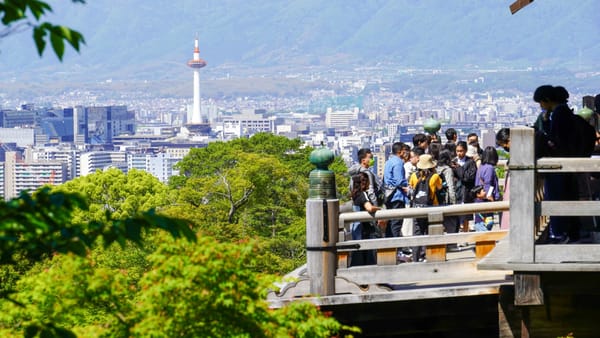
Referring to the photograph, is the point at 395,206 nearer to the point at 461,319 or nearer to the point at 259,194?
the point at 461,319

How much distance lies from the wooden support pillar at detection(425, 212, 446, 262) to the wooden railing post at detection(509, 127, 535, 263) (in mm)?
2071

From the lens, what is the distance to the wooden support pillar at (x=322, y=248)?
9.34 m

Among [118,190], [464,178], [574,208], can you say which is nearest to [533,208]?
[574,208]

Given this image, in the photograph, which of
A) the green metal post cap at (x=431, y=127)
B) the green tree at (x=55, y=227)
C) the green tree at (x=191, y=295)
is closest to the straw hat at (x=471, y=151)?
the green metal post cap at (x=431, y=127)

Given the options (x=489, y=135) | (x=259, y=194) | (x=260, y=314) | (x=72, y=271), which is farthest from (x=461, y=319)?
(x=259, y=194)

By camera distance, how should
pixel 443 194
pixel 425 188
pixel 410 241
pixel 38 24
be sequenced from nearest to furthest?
1. pixel 38 24
2. pixel 410 241
3. pixel 425 188
4. pixel 443 194

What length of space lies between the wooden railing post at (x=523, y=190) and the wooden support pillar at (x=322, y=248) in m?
1.92

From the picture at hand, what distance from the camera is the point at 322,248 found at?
9.44m

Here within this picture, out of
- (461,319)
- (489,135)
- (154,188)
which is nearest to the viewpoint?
(461,319)

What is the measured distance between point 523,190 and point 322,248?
7.05ft

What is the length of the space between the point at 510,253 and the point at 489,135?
56.6 feet

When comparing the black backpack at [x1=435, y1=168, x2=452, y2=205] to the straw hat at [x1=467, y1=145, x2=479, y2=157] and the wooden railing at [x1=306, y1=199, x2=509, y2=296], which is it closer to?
the wooden railing at [x1=306, y1=199, x2=509, y2=296]

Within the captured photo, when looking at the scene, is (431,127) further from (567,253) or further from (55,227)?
(55,227)

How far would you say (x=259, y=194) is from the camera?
39500 mm
